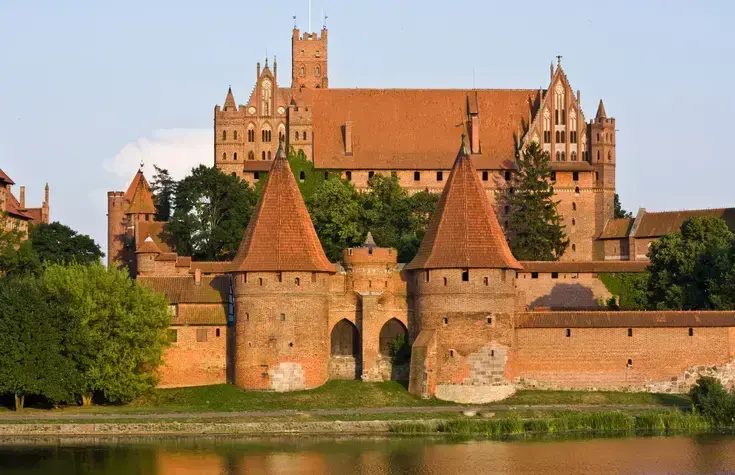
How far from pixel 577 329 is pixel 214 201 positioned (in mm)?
26618

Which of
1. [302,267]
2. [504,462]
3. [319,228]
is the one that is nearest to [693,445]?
[504,462]

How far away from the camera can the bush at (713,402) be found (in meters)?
56.8

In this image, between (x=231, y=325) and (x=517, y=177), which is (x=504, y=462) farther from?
(x=517, y=177)

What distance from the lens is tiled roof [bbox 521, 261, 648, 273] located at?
3076 inches

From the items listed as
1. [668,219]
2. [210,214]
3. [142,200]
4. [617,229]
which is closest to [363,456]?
[210,214]

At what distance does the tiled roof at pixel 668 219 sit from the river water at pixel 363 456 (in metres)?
31.6

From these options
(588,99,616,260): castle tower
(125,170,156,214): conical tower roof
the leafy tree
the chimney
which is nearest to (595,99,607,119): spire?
(588,99,616,260): castle tower

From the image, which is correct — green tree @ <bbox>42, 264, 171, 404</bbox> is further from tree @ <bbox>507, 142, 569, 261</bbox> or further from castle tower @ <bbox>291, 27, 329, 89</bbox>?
castle tower @ <bbox>291, 27, 329, 89</bbox>

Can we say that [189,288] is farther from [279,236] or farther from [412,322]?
[412,322]

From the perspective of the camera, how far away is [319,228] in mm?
83875

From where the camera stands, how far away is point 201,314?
63.0 m

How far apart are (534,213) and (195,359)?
A: 98.5 ft

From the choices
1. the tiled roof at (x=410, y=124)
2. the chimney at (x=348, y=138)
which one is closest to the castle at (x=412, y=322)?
the chimney at (x=348, y=138)

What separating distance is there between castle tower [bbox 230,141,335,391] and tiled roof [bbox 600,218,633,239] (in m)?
31.6
